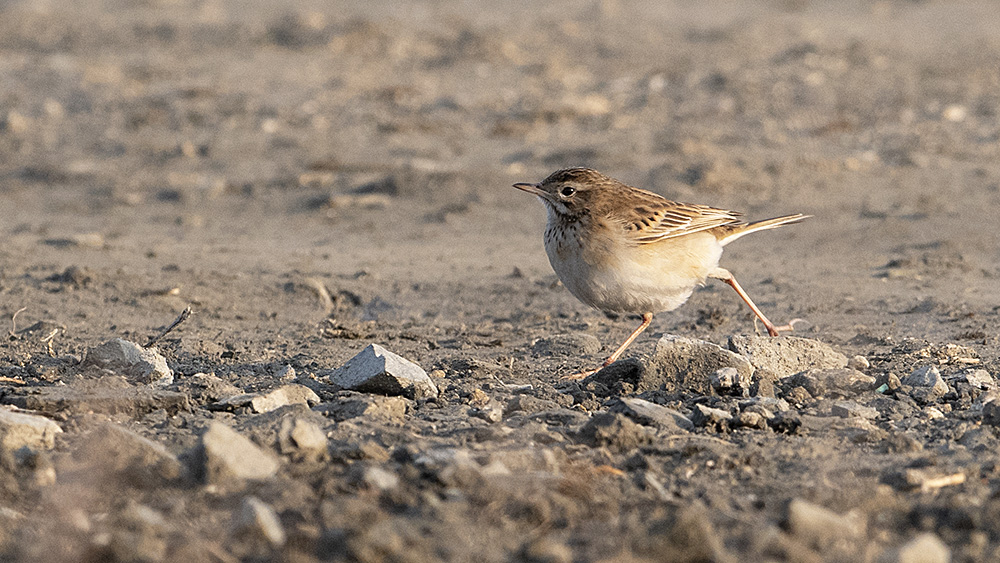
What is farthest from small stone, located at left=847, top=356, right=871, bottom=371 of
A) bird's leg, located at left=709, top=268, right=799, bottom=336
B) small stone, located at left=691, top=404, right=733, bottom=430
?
small stone, located at left=691, top=404, right=733, bottom=430

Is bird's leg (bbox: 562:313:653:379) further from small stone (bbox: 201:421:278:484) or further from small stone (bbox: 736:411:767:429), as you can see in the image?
small stone (bbox: 201:421:278:484)

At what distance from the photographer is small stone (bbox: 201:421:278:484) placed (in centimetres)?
445

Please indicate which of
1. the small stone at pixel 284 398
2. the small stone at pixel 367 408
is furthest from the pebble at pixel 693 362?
the small stone at pixel 284 398

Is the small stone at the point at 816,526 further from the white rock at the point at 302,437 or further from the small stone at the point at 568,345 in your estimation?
the small stone at the point at 568,345

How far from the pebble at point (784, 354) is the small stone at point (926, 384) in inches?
17.3

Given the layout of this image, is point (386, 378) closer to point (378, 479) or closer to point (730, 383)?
point (378, 479)

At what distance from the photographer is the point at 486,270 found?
31.3ft

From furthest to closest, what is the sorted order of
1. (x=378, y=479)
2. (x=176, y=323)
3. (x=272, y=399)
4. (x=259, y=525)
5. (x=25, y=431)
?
(x=176, y=323), (x=272, y=399), (x=25, y=431), (x=378, y=479), (x=259, y=525)

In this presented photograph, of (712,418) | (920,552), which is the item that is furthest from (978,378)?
(920,552)

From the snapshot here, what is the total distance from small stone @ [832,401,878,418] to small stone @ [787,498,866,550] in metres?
1.51

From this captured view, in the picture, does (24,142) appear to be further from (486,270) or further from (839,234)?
(839,234)

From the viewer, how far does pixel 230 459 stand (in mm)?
4477

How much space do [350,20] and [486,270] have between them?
419 inches

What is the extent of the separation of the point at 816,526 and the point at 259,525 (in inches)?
74.5
